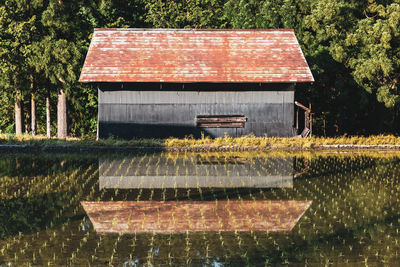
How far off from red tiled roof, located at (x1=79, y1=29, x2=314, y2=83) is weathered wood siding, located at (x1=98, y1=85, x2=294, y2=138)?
1061 mm

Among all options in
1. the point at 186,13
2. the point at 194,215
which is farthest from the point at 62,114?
the point at 194,215

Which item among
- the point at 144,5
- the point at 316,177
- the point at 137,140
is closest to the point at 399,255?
the point at 316,177

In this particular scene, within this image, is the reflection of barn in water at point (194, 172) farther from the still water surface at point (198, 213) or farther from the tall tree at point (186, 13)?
the tall tree at point (186, 13)

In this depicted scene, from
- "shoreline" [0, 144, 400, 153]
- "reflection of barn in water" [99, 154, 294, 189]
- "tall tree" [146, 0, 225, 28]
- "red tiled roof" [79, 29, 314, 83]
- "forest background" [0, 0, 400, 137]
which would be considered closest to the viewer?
"reflection of barn in water" [99, 154, 294, 189]

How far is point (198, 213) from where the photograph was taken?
532 inches

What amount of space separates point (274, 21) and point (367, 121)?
391 inches

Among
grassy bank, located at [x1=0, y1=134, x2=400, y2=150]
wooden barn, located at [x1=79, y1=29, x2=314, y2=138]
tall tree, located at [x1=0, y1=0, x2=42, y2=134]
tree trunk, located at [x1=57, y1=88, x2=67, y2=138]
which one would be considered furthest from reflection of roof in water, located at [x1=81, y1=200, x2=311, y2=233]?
tall tree, located at [x1=0, y1=0, x2=42, y2=134]

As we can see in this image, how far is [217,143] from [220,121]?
109 inches

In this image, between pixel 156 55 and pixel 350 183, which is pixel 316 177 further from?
pixel 156 55

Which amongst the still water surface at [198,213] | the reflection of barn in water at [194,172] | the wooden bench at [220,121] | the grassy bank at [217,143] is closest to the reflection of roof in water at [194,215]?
the still water surface at [198,213]

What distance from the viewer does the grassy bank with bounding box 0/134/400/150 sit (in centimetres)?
2792

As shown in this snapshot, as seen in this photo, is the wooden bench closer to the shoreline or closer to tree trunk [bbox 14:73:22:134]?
the shoreline

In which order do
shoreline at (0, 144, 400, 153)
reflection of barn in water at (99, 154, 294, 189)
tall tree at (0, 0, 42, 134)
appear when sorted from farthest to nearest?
tall tree at (0, 0, 42, 134), shoreline at (0, 144, 400, 153), reflection of barn in water at (99, 154, 294, 189)

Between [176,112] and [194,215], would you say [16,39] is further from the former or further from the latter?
[194,215]
